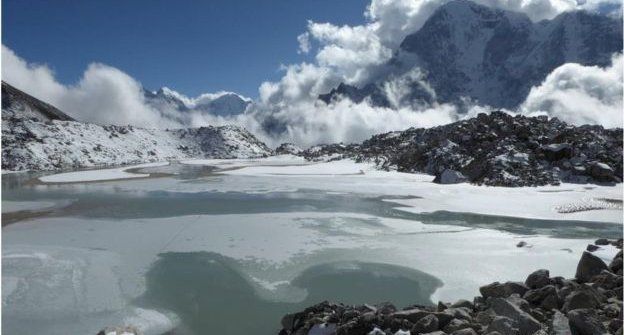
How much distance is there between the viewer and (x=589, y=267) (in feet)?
43.1

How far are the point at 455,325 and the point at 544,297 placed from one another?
2.90m

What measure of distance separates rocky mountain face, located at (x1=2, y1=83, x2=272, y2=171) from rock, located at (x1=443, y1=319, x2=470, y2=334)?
102 metres

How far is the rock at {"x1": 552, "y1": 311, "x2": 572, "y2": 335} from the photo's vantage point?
900 centimetres

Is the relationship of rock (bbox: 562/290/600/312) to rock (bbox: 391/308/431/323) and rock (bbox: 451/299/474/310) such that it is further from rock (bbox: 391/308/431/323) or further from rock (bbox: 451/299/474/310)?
rock (bbox: 391/308/431/323)

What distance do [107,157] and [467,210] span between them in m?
113

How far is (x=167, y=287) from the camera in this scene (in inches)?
559

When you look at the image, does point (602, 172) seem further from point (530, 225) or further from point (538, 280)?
point (538, 280)

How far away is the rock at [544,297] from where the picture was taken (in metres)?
10.8

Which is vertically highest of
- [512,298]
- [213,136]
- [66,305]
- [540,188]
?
[213,136]

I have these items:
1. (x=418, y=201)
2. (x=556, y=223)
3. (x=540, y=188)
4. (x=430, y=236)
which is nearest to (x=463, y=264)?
(x=430, y=236)

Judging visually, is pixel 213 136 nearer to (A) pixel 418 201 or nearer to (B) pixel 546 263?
(A) pixel 418 201

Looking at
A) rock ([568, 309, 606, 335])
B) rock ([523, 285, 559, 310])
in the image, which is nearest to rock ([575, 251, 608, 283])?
rock ([523, 285, 559, 310])

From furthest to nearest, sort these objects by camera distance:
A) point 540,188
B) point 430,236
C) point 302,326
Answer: point 540,188 < point 430,236 < point 302,326

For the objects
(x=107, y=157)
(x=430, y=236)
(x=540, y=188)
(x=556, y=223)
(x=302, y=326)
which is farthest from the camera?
(x=107, y=157)
